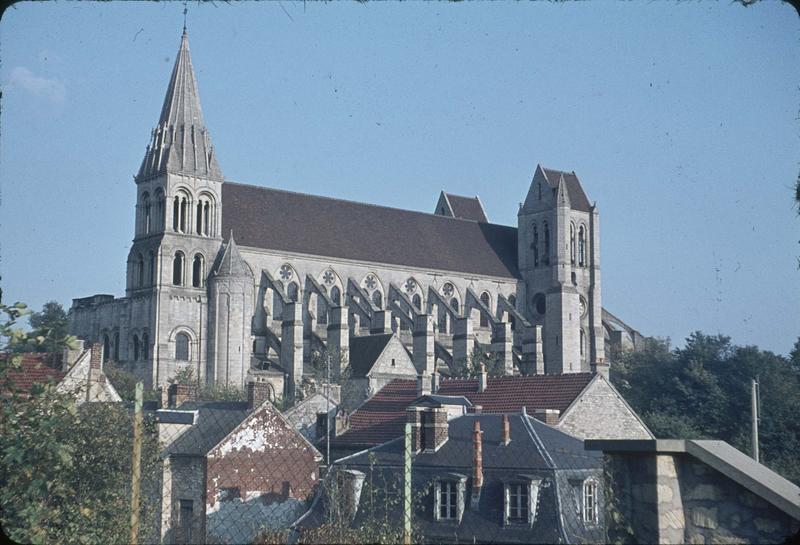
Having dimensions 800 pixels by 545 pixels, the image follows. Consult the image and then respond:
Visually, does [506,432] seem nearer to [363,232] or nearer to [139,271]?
[139,271]

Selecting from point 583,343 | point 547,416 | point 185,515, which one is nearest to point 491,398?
point 547,416

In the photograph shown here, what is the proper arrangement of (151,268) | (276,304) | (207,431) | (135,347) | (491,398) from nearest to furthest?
(207,431) < (491,398) < (135,347) < (151,268) < (276,304)

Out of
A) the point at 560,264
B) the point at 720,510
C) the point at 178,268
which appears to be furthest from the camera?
the point at 560,264

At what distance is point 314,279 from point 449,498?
170 ft

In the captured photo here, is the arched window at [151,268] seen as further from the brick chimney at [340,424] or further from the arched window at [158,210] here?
the brick chimney at [340,424]

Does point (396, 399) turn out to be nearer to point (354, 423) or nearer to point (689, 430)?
point (354, 423)

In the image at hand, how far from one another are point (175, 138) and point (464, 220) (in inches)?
1107

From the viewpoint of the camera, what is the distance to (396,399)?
36.6 m

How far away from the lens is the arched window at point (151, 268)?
64312mm

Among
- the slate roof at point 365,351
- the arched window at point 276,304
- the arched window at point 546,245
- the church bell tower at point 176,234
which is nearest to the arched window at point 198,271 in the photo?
the church bell tower at point 176,234

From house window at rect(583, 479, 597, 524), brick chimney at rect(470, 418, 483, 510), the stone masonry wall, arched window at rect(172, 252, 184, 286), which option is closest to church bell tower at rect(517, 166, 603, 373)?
arched window at rect(172, 252, 184, 286)

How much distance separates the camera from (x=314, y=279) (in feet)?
236

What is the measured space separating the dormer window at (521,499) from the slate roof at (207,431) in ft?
21.3

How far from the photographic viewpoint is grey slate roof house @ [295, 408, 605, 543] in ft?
61.8
